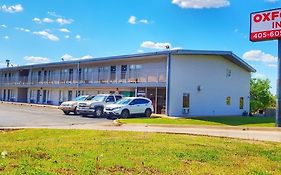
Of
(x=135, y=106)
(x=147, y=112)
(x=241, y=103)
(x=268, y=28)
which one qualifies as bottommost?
(x=147, y=112)

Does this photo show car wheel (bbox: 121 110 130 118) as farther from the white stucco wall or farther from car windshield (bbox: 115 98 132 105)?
the white stucco wall

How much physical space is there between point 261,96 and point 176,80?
3164 cm

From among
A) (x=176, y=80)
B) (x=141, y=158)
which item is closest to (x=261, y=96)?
(x=176, y=80)

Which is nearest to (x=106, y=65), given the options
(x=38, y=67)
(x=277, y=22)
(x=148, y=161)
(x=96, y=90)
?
(x=96, y=90)

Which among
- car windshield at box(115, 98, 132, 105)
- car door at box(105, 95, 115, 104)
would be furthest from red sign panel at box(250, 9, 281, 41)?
car door at box(105, 95, 115, 104)

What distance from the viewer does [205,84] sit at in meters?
34.6

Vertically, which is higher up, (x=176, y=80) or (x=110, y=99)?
(x=176, y=80)

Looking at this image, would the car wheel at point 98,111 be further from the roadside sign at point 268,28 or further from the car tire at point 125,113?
the roadside sign at point 268,28

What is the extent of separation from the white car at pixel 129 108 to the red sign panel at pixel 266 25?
32.3ft

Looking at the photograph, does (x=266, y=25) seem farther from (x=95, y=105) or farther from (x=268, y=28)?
(x=95, y=105)

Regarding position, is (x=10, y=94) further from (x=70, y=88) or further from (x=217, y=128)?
(x=217, y=128)

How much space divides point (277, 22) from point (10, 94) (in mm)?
→ 54144

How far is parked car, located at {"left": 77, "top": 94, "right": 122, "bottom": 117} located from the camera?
29406 millimetres

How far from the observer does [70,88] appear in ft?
157
